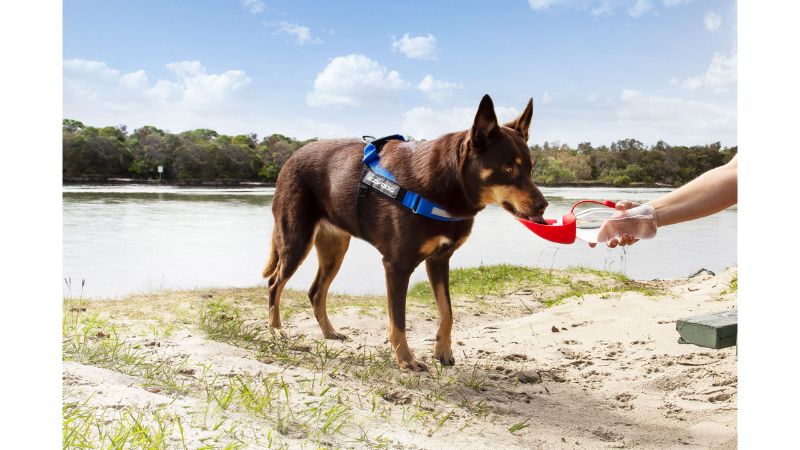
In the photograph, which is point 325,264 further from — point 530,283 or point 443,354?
point 530,283

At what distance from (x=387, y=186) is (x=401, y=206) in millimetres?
159

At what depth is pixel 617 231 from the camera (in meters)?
3.05

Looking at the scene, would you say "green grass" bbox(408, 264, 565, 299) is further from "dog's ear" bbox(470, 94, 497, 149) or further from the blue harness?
"dog's ear" bbox(470, 94, 497, 149)

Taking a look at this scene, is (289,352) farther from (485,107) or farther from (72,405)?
(485,107)

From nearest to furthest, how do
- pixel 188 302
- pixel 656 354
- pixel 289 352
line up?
pixel 289 352 < pixel 656 354 < pixel 188 302

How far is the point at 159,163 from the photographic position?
27.1 feet

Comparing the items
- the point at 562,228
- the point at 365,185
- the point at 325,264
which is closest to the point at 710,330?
the point at 562,228

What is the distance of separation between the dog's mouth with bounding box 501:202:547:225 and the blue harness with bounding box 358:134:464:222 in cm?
39

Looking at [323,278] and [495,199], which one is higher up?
[495,199]

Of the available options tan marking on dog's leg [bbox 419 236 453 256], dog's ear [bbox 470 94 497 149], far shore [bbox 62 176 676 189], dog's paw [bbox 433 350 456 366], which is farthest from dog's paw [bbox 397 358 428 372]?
far shore [bbox 62 176 676 189]

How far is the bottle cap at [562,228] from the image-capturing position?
10.6 ft
